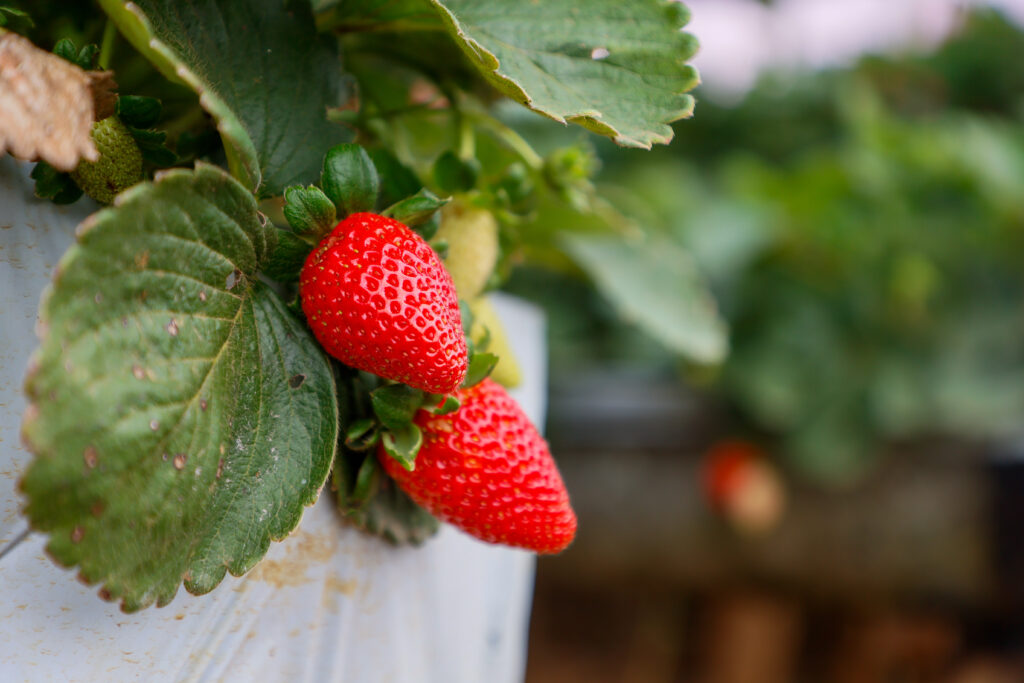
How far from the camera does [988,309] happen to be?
2.83 feet

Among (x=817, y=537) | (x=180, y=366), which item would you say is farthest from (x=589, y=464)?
(x=180, y=366)

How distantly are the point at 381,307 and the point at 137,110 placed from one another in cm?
8

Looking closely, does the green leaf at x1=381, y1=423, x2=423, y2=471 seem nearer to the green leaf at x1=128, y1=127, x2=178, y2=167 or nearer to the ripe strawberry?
the green leaf at x1=128, y1=127, x2=178, y2=167

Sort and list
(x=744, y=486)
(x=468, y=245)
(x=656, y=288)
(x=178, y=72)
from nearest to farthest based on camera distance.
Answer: (x=178, y=72) < (x=468, y=245) < (x=656, y=288) < (x=744, y=486)

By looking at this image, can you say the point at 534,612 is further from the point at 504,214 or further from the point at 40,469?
the point at 40,469

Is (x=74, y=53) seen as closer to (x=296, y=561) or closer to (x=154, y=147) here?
(x=154, y=147)

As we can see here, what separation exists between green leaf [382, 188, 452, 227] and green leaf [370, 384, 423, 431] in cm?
5

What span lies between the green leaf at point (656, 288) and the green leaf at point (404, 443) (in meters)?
0.25

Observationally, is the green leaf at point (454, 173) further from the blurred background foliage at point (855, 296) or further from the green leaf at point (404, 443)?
the blurred background foliage at point (855, 296)

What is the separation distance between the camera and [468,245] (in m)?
0.28

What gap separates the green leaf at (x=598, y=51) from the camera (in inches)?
9.3

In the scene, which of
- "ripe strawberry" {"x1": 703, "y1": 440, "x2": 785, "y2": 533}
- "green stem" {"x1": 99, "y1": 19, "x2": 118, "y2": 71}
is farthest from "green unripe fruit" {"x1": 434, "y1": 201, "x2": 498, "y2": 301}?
"ripe strawberry" {"x1": 703, "y1": 440, "x2": 785, "y2": 533}

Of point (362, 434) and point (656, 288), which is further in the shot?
point (656, 288)

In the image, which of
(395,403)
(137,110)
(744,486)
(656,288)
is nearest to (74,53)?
(137,110)
